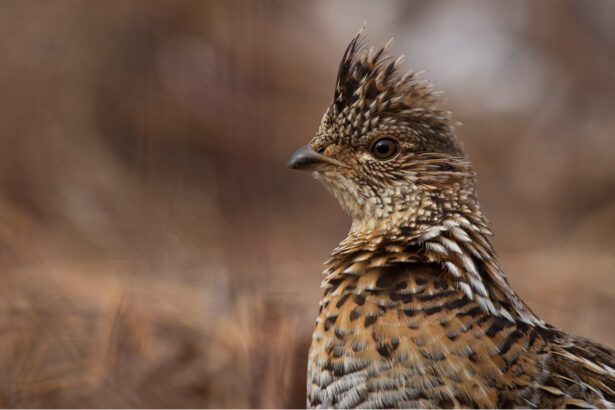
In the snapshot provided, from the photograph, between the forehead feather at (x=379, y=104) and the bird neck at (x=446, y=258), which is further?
the forehead feather at (x=379, y=104)

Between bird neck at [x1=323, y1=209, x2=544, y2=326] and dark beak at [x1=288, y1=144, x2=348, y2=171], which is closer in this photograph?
bird neck at [x1=323, y1=209, x2=544, y2=326]

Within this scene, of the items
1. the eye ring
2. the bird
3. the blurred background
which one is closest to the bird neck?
the bird

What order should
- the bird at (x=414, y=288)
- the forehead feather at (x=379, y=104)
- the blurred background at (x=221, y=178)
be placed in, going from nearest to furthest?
the bird at (x=414, y=288)
the forehead feather at (x=379, y=104)
the blurred background at (x=221, y=178)

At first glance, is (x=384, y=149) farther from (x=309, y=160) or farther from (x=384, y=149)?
(x=309, y=160)

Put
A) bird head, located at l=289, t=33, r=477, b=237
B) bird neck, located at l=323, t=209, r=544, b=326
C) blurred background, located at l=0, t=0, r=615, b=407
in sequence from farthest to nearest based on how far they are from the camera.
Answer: blurred background, located at l=0, t=0, r=615, b=407 < bird head, located at l=289, t=33, r=477, b=237 < bird neck, located at l=323, t=209, r=544, b=326

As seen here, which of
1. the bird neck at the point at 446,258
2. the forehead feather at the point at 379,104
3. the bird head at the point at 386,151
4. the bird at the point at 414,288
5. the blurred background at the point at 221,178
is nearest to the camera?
the bird at the point at 414,288

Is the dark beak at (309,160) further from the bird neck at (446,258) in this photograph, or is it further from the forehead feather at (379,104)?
the bird neck at (446,258)

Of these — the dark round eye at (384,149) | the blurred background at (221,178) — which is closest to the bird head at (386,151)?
the dark round eye at (384,149)

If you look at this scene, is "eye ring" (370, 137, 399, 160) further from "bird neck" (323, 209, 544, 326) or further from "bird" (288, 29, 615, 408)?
"bird neck" (323, 209, 544, 326)
